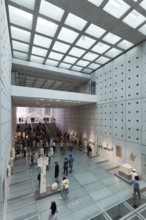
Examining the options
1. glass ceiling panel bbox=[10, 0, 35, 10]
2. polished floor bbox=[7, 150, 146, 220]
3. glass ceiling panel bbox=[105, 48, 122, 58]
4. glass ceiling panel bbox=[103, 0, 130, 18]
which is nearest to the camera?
polished floor bbox=[7, 150, 146, 220]

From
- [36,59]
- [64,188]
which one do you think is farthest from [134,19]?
[64,188]

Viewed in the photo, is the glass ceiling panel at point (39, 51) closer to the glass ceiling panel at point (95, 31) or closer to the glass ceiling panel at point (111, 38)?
the glass ceiling panel at point (95, 31)

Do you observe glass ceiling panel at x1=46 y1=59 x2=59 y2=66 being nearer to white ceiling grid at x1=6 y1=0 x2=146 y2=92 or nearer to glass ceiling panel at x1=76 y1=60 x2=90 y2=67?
white ceiling grid at x1=6 y1=0 x2=146 y2=92

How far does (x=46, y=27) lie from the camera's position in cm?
836

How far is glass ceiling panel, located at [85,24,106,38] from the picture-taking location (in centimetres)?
848

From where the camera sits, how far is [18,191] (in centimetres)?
744

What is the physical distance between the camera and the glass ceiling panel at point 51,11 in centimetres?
678

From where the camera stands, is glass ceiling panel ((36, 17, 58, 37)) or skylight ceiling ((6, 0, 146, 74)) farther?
glass ceiling panel ((36, 17, 58, 37))

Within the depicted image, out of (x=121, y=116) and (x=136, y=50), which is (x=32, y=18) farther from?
(x=121, y=116)

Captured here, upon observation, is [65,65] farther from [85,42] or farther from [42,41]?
[42,41]

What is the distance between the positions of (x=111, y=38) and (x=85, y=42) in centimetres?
183

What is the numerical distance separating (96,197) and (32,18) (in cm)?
1014

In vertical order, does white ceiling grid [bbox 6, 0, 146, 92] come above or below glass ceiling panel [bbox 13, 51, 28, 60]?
above

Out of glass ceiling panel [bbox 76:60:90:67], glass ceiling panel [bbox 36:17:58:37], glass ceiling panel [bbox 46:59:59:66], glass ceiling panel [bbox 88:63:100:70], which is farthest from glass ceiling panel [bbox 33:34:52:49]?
glass ceiling panel [bbox 88:63:100:70]
